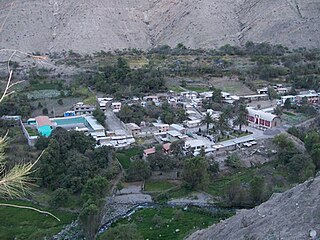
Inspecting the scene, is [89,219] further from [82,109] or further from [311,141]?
[82,109]

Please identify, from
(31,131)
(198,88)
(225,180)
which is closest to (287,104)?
(198,88)

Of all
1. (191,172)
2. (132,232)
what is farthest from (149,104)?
(132,232)

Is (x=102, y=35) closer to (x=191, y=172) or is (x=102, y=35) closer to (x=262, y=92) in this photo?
(x=262, y=92)

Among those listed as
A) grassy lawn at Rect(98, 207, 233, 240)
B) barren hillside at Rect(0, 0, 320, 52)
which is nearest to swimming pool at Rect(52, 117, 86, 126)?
grassy lawn at Rect(98, 207, 233, 240)

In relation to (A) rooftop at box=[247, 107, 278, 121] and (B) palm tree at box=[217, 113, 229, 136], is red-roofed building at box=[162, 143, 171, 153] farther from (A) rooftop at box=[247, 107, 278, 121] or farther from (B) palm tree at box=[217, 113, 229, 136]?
(A) rooftop at box=[247, 107, 278, 121]

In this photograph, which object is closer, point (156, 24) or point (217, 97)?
point (217, 97)

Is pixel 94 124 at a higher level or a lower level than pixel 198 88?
higher
